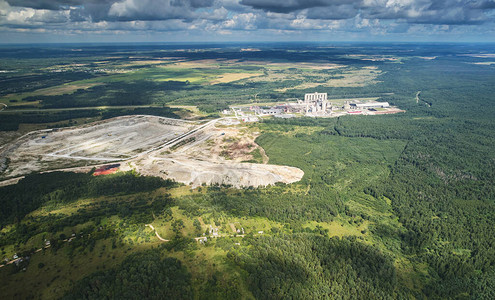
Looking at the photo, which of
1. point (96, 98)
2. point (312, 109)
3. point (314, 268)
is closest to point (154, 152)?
point (314, 268)

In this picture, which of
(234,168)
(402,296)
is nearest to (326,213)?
(402,296)

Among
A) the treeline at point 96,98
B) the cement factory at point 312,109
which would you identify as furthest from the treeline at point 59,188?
the treeline at point 96,98

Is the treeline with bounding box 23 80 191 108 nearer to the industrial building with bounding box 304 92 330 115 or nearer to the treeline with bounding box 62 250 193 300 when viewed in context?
the industrial building with bounding box 304 92 330 115

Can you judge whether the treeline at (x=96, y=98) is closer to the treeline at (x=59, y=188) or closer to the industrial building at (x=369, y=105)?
the treeline at (x=59, y=188)

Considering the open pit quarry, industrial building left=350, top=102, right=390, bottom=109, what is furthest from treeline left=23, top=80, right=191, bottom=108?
industrial building left=350, top=102, right=390, bottom=109

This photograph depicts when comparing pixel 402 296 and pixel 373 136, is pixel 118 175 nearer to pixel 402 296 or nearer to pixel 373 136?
pixel 402 296

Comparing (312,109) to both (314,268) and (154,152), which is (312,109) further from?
(314,268)
